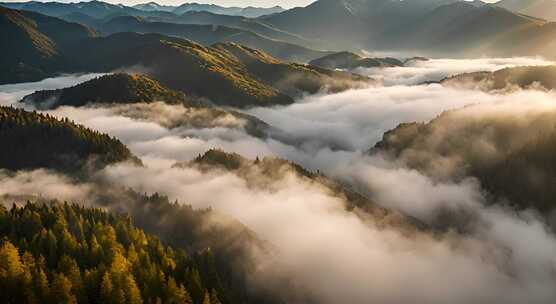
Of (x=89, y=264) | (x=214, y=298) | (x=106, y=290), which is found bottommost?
(x=214, y=298)

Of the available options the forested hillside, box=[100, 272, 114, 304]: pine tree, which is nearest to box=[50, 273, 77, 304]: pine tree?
the forested hillside

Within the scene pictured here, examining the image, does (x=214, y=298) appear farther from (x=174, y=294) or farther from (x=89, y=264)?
(x=89, y=264)

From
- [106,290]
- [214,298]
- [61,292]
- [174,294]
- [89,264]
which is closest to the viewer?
[61,292]

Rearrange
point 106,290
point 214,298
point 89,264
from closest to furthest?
point 106,290 < point 89,264 < point 214,298

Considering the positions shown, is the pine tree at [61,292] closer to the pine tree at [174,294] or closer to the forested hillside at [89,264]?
the forested hillside at [89,264]

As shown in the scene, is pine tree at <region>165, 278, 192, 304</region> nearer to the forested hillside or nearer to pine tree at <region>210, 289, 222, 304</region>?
the forested hillside

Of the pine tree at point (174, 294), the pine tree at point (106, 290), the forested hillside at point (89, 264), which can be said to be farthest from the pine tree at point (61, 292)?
the pine tree at point (174, 294)

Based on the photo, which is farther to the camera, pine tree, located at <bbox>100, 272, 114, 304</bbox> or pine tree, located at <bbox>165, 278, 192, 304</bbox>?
pine tree, located at <bbox>165, 278, 192, 304</bbox>

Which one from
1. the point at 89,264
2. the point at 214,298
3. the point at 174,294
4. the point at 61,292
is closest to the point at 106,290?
the point at 61,292

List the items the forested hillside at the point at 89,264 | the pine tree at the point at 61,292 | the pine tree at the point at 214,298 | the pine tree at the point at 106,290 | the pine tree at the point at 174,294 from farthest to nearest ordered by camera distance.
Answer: the pine tree at the point at 214,298
the pine tree at the point at 174,294
the pine tree at the point at 106,290
the forested hillside at the point at 89,264
the pine tree at the point at 61,292

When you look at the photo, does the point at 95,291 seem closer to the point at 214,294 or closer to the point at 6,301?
the point at 6,301
